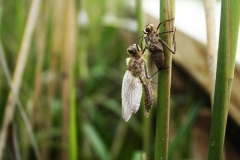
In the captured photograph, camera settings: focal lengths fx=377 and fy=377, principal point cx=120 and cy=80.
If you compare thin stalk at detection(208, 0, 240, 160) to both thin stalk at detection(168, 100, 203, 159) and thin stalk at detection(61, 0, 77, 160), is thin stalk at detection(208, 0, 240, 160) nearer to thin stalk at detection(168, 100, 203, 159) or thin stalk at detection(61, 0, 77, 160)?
thin stalk at detection(168, 100, 203, 159)

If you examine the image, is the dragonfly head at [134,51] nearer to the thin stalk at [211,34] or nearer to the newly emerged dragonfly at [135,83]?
the newly emerged dragonfly at [135,83]

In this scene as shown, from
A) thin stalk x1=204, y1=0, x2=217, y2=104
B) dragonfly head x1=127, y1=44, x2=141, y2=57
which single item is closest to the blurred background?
A: thin stalk x1=204, y1=0, x2=217, y2=104

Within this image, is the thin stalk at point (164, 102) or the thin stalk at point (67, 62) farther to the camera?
the thin stalk at point (67, 62)

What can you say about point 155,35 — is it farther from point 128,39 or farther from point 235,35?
point 128,39

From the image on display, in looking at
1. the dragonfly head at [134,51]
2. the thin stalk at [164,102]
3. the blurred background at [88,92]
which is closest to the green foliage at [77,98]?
the blurred background at [88,92]

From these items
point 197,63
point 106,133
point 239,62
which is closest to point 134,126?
point 106,133

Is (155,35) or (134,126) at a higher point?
(155,35)

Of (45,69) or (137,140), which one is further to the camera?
(45,69)
